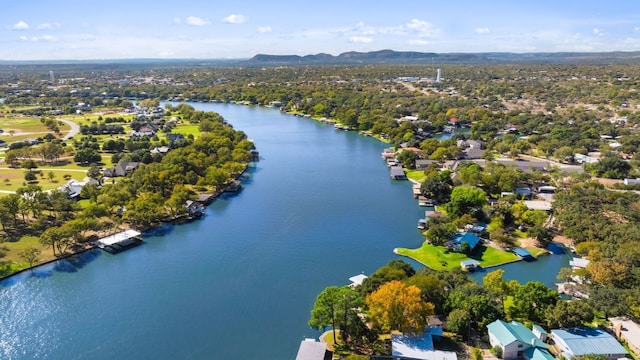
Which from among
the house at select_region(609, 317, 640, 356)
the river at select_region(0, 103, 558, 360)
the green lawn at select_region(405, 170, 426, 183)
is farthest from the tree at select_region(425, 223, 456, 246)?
the green lawn at select_region(405, 170, 426, 183)

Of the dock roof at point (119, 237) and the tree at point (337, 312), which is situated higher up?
the tree at point (337, 312)

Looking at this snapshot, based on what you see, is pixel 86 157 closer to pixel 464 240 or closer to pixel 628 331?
pixel 464 240

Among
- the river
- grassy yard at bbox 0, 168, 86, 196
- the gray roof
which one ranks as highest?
grassy yard at bbox 0, 168, 86, 196

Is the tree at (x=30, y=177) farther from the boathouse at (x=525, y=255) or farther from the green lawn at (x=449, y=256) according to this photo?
the boathouse at (x=525, y=255)

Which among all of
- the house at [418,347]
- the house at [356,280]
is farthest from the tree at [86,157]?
the house at [418,347]

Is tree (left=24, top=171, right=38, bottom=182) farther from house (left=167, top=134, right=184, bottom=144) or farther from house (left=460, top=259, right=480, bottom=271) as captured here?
house (left=460, top=259, right=480, bottom=271)

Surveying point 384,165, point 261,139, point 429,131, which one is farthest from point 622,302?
point 261,139

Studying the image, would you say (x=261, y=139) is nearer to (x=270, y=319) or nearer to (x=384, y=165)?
(x=384, y=165)
